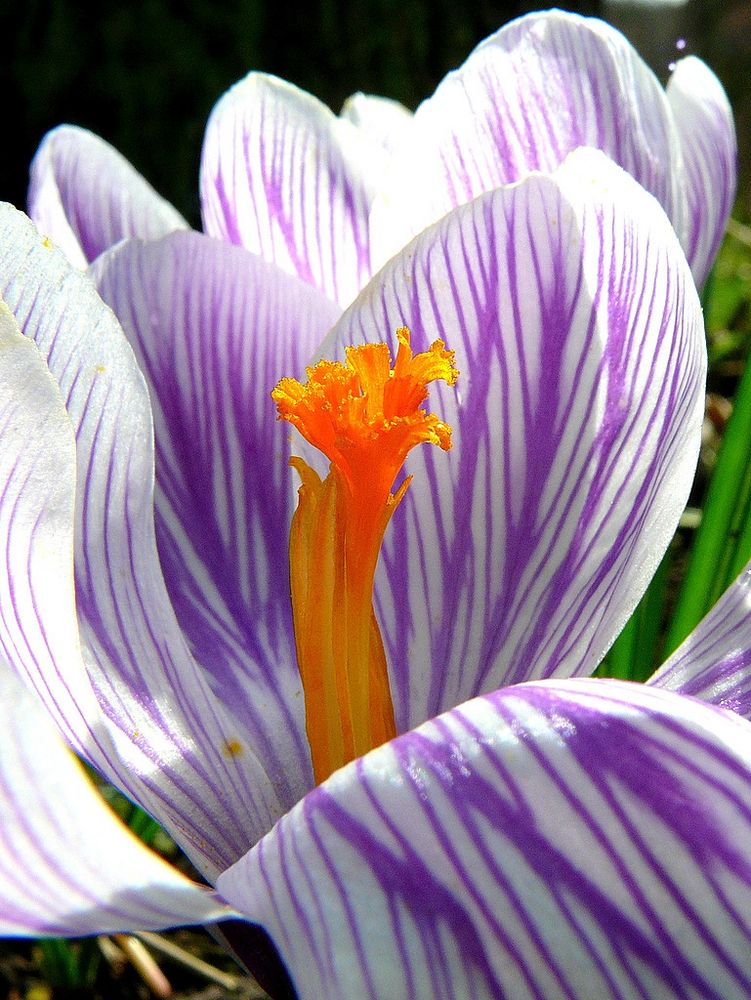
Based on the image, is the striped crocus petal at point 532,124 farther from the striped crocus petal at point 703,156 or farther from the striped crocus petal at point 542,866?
the striped crocus petal at point 542,866

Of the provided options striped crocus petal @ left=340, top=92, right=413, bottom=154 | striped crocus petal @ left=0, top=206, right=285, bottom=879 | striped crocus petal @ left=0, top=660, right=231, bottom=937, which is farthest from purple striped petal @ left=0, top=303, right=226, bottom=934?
striped crocus petal @ left=340, top=92, right=413, bottom=154

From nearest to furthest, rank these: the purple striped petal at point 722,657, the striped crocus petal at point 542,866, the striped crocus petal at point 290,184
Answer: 1. the striped crocus petal at point 542,866
2. the purple striped petal at point 722,657
3. the striped crocus petal at point 290,184

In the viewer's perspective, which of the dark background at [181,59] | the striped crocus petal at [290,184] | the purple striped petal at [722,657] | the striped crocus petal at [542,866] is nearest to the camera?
the striped crocus petal at [542,866]

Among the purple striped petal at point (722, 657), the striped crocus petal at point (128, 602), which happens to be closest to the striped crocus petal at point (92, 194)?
the striped crocus petal at point (128, 602)

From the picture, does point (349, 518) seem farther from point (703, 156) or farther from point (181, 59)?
point (181, 59)

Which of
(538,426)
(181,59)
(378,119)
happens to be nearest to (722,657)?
(538,426)
